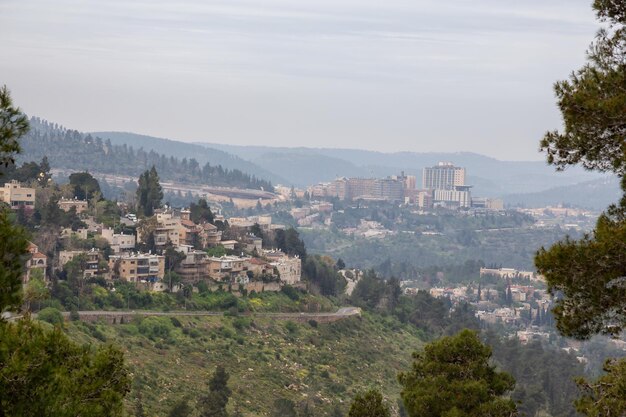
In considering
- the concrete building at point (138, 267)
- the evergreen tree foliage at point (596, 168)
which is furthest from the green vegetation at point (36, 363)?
the concrete building at point (138, 267)

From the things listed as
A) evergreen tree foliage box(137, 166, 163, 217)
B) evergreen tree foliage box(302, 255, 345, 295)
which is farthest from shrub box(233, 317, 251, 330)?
evergreen tree foliage box(302, 255, 345, 295)

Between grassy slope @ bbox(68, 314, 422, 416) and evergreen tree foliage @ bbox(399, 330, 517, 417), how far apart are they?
1502 cm

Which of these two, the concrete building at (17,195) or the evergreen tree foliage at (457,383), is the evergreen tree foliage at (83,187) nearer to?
the concrete building at (17,195)

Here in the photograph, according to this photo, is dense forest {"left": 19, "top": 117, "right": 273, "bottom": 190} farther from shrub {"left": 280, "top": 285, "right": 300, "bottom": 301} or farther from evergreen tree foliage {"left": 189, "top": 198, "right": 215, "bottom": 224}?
shrub {"left": 280, "top": 285, "right": 300, "bottom": 301}

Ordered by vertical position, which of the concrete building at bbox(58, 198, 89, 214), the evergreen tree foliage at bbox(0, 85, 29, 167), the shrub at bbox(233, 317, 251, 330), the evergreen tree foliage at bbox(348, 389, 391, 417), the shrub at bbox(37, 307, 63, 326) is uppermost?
the evergreen tree foliage at bbox(0, 85, 29, 167)

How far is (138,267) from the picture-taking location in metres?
44.6

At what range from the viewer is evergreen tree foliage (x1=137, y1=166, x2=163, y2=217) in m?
52.5

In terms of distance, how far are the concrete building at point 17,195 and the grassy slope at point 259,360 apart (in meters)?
9.20

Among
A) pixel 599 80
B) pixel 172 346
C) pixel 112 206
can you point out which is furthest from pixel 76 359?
pixel 112 206

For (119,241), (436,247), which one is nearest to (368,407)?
(119,241)

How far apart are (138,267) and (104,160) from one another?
338 ft

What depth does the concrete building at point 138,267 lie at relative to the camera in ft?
144

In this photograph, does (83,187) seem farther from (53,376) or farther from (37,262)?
(53,376)

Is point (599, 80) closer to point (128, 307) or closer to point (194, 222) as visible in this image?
point (128, 307)
